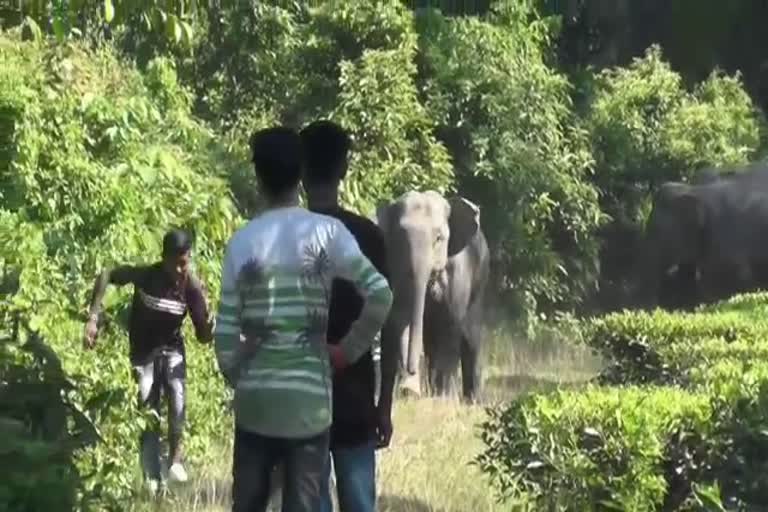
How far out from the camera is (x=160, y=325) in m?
11.4

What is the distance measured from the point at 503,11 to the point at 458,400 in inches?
238

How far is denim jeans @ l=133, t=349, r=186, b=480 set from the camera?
11.4m

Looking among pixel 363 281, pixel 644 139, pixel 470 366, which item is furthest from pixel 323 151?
pixel 644 139

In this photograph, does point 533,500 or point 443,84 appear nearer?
point 533,500

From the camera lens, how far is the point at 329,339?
Result: 23.4 ft

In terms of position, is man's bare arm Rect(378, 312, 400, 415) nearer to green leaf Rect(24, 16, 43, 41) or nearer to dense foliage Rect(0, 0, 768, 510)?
dense foliage Rect(0, 0, 768, 510)

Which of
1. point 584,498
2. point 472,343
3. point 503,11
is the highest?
point 503,11

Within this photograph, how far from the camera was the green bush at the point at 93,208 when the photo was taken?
428 inches

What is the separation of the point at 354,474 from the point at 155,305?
4232 mm

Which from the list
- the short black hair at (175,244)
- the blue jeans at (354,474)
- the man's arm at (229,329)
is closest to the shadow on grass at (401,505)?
the short black hair at (175,244)

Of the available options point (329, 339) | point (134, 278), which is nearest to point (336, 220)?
point (329, 339)

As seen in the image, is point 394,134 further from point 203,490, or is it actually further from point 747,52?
point 747,52

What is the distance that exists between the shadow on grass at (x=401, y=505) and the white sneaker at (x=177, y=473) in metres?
1.18

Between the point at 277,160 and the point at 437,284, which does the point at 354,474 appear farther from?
the point at 437,284
